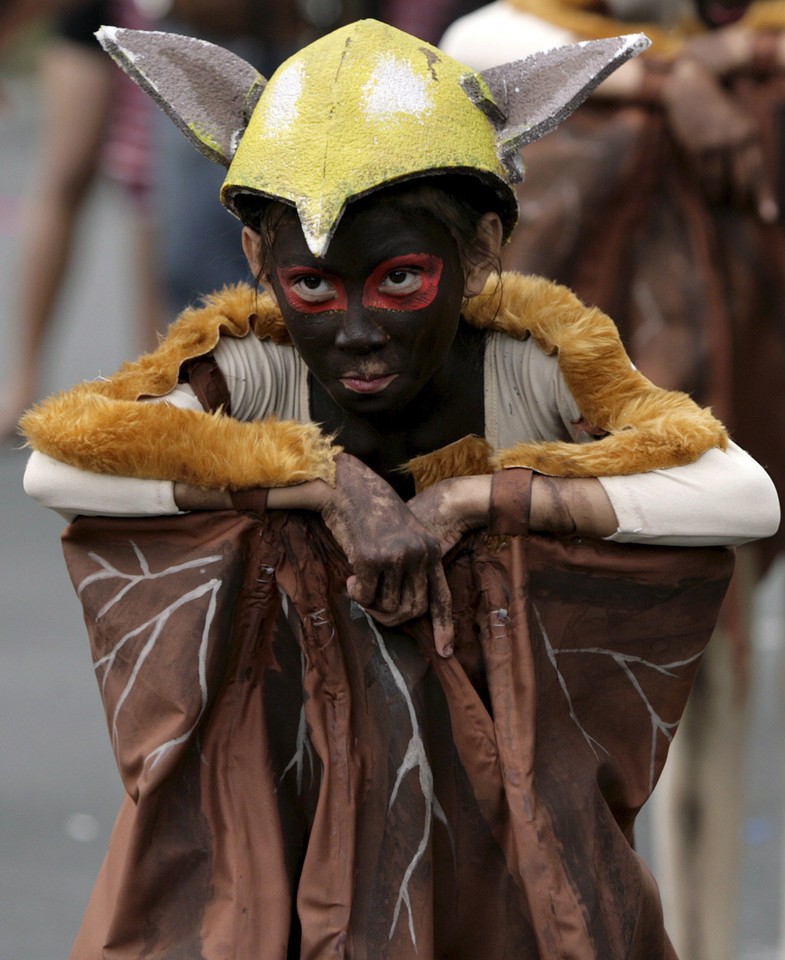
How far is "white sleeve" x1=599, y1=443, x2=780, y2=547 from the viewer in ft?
8.54

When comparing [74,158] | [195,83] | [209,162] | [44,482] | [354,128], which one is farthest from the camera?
[74,158]

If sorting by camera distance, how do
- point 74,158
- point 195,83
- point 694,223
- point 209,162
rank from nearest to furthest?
point 195,83, point 694,223, point 209,162, point 74,158

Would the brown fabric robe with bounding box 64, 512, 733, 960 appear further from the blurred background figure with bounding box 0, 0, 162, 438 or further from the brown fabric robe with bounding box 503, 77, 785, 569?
the blurred background figure with bounding box 0, 0, 162, 438

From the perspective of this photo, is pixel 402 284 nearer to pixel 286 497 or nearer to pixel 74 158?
pixel 286 497

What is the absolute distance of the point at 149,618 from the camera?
266 centimetres

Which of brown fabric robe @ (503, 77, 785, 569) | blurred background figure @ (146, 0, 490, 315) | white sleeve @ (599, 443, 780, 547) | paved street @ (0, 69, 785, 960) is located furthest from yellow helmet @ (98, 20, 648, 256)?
blurred background figure @ (146, 0, 490, 315)

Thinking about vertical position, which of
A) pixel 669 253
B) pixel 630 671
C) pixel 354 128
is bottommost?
pixel 630 671

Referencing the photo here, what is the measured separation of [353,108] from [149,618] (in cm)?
69

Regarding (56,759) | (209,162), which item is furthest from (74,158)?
(56,759)

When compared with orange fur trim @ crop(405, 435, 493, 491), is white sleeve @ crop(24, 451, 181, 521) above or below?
below

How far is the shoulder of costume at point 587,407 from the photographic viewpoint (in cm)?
263

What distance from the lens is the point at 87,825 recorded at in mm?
5207

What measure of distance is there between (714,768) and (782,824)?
1362 millimetres

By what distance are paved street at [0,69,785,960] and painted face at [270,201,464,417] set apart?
5.57ft
